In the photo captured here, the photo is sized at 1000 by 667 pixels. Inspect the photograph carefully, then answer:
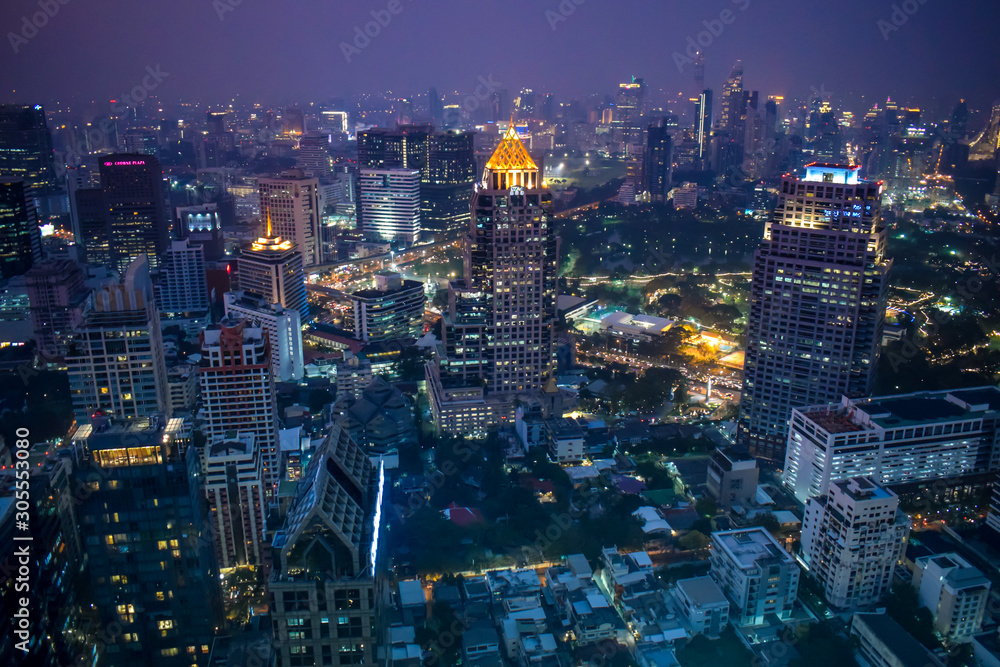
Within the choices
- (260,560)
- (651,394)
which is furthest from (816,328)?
(260,560)

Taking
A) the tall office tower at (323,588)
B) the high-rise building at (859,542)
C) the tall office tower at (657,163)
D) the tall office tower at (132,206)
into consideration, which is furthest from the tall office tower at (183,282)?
the tall office tower at (657,163)

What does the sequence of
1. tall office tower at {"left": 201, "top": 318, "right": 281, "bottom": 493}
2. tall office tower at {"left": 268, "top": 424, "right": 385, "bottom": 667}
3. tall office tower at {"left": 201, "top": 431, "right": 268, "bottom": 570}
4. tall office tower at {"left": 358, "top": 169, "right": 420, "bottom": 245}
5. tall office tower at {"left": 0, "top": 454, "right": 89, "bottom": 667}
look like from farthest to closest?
tall office tower at {"left": 358, "top": 169, "right": 420, "bottom": 245} → tall office tower at {"left": 201, "top": 318, "right": 281, "bottom": 493} → tall office tower at {"left": 201, "top": 431, "right": 268, "bottom": 570} → tall office tower at {"left": 0, "top": 454, "right": 89, "bottom": 667} → tall office tower at {"left": 268, "top": 424, "right": 385, "bottom": 667}

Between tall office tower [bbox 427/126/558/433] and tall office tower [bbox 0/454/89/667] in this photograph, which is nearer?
tall office tower [bbox 0/454/89/667]

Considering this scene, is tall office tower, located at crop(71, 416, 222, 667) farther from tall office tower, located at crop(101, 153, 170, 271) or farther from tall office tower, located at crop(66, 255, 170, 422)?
tall office tower, located at crop(101, 153, 170, 271)

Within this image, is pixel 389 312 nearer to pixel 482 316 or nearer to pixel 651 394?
pixel 482 316

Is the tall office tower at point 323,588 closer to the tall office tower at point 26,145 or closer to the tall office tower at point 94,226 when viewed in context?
the tall office tower at point 94,226

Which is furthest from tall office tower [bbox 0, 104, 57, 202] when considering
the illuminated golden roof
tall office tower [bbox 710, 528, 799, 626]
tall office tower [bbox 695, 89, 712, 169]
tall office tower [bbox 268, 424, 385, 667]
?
tall office tower [bbox 695, 89, 712, 169]

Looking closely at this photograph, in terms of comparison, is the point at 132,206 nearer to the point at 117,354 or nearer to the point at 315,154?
the point at 117,354
